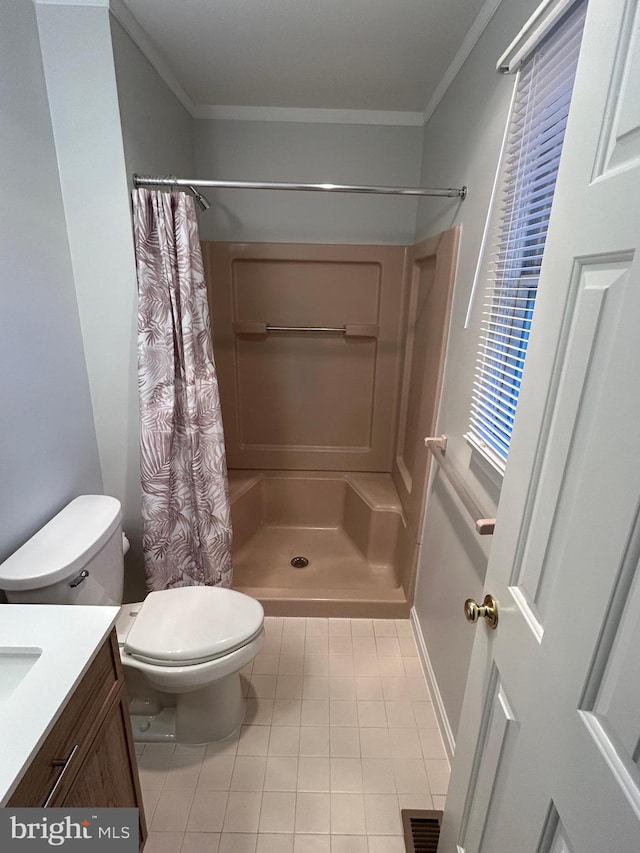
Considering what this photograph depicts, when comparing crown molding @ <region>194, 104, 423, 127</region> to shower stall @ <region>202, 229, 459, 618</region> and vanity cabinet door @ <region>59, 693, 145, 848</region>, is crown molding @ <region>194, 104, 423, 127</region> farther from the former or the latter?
vanity cabinet door @ <region>59, 693, 145, 848</region>

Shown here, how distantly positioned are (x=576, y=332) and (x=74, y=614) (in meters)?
1.14

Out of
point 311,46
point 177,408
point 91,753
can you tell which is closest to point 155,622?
point 91,753

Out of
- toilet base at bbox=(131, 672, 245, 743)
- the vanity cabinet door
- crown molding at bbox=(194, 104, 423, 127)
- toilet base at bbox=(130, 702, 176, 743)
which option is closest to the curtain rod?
crown molding at bbox=(194, 104, 423, 127)

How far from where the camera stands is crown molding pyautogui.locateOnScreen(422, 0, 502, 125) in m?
1.32

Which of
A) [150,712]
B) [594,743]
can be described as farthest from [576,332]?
[150,712]

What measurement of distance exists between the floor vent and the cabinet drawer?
3.27ft

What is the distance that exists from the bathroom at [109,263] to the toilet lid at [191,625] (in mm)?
452

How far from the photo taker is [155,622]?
1.46 meters

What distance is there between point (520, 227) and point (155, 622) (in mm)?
1606

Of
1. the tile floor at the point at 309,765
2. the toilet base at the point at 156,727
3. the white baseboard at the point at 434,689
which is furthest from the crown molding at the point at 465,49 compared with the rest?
the toilet base at the point at 156,727

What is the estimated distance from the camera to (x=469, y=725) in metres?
0.97

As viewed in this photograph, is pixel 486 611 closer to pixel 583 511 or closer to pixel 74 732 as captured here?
pixel 583 511

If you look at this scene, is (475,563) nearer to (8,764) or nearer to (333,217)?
(8,764)

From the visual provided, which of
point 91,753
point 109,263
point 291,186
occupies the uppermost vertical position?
point 291,186
